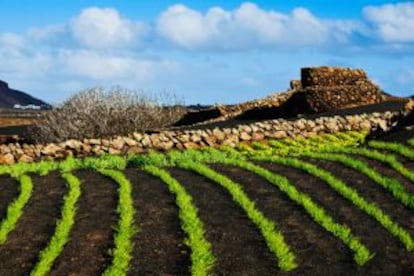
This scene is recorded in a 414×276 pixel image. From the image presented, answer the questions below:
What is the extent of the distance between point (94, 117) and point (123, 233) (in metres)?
25.0

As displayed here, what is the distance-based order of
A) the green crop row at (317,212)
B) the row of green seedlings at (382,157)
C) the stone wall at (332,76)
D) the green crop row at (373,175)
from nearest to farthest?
the green crop row at (317,212) < the green crop row at (373,175) < the row of green seedlings at (382,157) < the stone wall at (332,76)

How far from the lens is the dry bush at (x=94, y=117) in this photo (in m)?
40.0

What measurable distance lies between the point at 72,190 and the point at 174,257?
18.0 ft

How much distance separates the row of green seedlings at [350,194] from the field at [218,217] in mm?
31

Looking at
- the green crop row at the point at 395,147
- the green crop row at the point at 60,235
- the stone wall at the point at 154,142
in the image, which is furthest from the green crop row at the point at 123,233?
the stone wall at the point at 154,142

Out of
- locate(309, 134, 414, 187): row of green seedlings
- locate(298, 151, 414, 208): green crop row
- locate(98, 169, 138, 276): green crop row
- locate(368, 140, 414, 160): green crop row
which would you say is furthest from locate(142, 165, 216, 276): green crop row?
locate(368, 140, 414, 160): green crop row

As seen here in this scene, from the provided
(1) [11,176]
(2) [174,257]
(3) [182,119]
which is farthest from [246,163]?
(3) [182,119]

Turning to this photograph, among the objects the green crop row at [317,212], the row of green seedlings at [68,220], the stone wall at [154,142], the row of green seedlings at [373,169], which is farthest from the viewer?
the stone wall at [154,142]

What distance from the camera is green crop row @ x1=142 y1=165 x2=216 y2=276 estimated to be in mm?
14045

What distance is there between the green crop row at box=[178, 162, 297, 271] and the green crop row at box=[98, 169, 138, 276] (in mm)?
2274

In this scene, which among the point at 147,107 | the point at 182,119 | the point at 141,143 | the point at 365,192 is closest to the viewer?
A: the point at 365,192

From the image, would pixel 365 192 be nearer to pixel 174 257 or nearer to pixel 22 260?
pixel 174 257

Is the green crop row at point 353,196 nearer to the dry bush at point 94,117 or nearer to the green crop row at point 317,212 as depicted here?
the green crop row at point 317,212

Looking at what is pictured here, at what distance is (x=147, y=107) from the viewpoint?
43156mm
